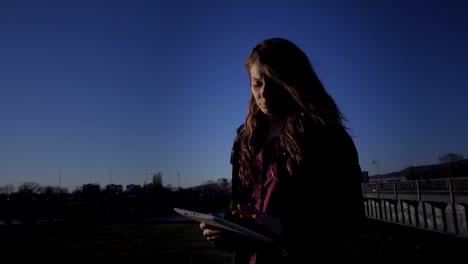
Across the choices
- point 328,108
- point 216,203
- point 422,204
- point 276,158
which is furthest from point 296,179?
point 216,203

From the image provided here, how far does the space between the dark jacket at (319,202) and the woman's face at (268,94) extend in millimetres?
361

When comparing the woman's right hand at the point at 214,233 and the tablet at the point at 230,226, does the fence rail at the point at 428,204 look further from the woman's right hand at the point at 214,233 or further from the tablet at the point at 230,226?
the tablet at the point at 230,226

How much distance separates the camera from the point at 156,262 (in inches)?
909

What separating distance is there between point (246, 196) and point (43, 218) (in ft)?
349

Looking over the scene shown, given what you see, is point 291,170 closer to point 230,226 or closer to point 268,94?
point 230,226

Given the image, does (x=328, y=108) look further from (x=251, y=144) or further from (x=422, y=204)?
(x=422, y=204)

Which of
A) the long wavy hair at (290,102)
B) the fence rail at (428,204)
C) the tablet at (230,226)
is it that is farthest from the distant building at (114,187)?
the tablet at (230,226)

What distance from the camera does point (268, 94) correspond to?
98.4 inches

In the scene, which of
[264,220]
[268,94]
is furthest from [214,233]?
[268,94]

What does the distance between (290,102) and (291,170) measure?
1.71ft

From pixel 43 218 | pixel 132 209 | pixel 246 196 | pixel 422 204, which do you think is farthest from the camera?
pixel 132 209

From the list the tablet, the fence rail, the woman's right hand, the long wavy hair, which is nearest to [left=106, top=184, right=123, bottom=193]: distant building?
the fence rail

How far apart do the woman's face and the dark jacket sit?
361 millimetres

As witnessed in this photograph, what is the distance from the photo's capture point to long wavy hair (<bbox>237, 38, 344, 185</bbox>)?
226 centimetres
